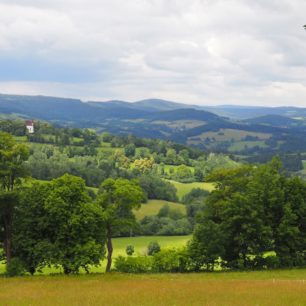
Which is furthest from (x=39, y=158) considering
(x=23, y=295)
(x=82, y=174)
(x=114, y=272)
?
(x=23, y=295)

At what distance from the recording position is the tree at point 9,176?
137ft

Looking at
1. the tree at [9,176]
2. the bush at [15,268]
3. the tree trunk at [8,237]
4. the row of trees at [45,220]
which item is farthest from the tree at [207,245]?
the tree at [9,176]

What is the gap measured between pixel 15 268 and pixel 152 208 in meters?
99.6

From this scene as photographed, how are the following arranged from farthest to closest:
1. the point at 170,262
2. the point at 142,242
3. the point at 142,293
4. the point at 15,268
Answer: the point at 142,242, the point at 170,262, the point at 15,268, the point at 142,293

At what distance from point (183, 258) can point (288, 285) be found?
1763 cm

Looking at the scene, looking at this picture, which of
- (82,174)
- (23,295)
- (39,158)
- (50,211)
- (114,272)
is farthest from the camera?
(39,158)

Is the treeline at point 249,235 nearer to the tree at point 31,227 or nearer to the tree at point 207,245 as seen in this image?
the tree at point 207,245

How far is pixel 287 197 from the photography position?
48.9m

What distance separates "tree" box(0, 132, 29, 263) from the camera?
4162 centimetres

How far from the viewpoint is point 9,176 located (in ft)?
140

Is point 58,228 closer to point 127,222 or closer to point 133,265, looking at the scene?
point 127,222

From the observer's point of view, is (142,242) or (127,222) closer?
(127,222)

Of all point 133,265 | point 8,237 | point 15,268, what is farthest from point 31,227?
point 133,265

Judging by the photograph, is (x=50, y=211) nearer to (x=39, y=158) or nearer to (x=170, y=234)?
(x=170, y=234)
